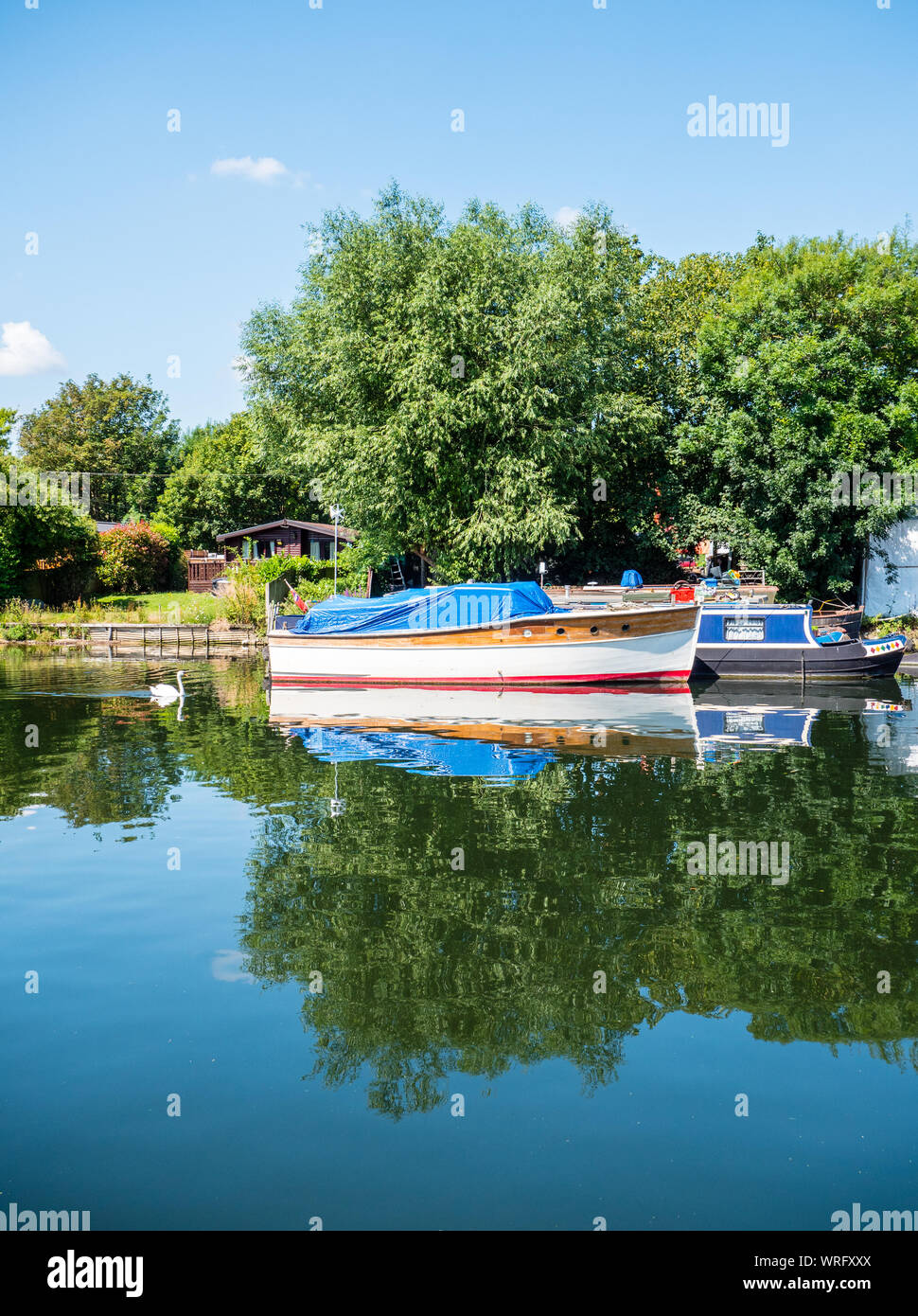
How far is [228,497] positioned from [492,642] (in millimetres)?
42812

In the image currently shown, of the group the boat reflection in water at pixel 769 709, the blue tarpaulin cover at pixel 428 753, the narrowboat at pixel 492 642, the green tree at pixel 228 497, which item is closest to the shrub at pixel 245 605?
the narrowboat at pixel 492 642

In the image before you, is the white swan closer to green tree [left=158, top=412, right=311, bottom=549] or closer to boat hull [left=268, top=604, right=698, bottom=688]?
boat hull [left=268, top=604, right=698, bottom=688]

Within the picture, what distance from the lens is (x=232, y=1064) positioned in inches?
261

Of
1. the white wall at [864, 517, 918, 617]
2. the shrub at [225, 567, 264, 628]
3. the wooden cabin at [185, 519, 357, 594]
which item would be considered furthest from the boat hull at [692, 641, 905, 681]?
the wooden cabin at [185, 519, 357, 594]

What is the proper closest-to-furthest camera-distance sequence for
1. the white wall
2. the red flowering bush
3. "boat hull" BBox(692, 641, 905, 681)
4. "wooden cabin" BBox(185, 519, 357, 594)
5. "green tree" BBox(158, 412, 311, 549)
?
1. "boat hull" BBox(692, 641, 905, 681)
2. the white wall
3. the red flowering bush
4. "wooden cabin" BBox(185, 519, 357, 594)
5. "green tree" BBox(158, 412, 311, 549)

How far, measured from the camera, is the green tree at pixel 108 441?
76.6 m

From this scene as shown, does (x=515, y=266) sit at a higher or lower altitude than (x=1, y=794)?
higher

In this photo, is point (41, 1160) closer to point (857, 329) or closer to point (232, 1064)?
point (232, 1064)

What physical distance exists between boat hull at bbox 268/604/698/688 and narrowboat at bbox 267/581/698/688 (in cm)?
3

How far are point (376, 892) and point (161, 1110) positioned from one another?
13.3 feet

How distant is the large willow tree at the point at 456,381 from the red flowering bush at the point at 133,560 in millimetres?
19587

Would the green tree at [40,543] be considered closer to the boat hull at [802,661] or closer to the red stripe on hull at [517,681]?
the red stripe on hull at [517,681]

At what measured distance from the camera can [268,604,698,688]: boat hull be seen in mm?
26359

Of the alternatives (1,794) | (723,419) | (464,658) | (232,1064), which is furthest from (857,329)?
(232,1064)
